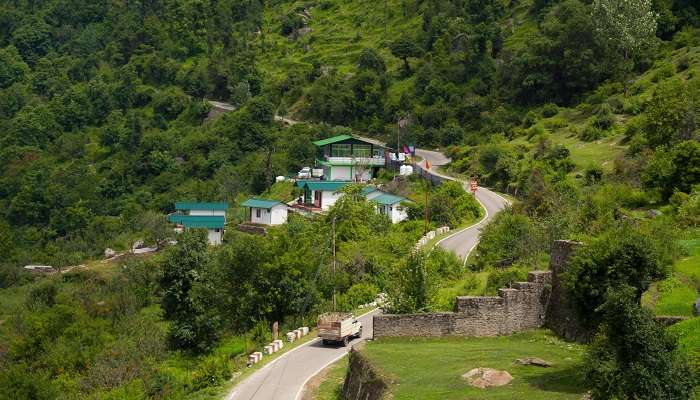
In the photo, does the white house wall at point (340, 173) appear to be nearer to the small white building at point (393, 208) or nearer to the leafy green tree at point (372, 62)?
the small white building at point (393, 208)

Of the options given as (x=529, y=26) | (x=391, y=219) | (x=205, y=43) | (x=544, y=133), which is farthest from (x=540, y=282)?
(x=205, y=43)

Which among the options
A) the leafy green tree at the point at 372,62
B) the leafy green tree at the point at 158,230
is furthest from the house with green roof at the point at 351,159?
the leafy green tree at the point at 372,62

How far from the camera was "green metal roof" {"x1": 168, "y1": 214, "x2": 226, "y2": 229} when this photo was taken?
61.8 m

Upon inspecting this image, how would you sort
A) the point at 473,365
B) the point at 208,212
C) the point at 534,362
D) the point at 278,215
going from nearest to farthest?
the point at 534,362
the point at 473,365
the point at 278,215
the point at 208,212

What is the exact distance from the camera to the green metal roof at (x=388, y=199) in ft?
167

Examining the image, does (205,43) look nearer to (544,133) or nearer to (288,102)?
(288,102)

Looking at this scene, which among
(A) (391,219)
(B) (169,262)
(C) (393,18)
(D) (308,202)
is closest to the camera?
(B) (169,262)

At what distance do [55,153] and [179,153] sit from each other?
19711mm

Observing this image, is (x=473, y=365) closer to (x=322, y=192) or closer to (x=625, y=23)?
(x=322, y=192)

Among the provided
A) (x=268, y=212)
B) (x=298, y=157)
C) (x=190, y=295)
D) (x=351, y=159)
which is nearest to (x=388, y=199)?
(x=268, y=212)

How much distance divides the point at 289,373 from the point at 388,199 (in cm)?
2923

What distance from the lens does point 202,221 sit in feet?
206

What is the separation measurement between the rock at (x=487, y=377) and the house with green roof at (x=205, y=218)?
4423 cm

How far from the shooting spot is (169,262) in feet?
118
